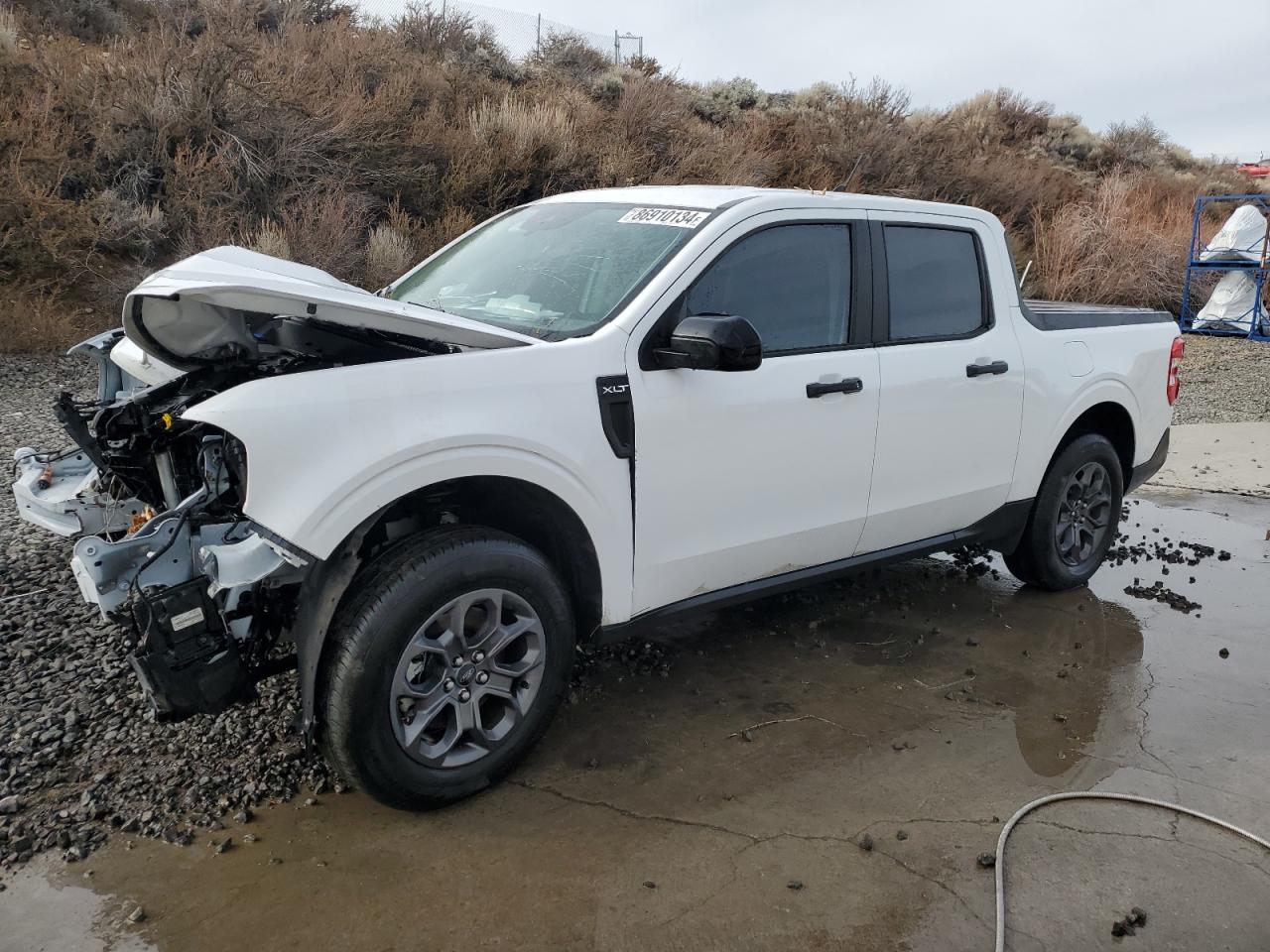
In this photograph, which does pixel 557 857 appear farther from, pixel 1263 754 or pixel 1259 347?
pixel 1259 347

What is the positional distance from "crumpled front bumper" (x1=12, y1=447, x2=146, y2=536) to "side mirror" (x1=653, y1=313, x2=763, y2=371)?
2.09 metres

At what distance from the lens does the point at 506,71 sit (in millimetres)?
19453

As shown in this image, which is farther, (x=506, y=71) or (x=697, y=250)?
(x=506, y=71)

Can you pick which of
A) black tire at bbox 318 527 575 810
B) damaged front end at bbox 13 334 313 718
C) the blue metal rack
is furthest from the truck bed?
the blue metal rack

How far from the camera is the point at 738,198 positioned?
3885 mm

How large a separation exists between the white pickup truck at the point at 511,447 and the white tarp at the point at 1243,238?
15731 mm

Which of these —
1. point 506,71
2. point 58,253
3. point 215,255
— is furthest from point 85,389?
point 506,71

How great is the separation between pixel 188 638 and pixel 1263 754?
385cm

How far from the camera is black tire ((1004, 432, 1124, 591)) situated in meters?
5.12

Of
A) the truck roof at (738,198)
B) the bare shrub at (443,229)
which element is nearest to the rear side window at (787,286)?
the truck roof at (738,198)

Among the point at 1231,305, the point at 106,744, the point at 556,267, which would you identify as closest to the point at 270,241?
the point at 556,267

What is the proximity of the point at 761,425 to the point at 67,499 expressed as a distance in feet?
8.39

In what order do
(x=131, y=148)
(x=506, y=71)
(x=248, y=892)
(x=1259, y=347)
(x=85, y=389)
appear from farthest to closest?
(x=506, y=71)
(x=1259, y=347)
(x=131, y=148)
(x=85, y=389)
(x=248, y=892)

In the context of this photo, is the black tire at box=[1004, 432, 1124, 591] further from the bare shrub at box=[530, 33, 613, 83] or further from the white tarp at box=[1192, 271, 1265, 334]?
the bare shrub at box=[530, 33, 613, 83]
